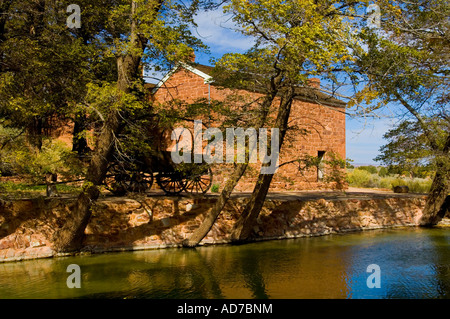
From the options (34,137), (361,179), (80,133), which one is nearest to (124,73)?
(80,133)

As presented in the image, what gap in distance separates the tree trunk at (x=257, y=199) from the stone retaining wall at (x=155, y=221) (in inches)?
15.9

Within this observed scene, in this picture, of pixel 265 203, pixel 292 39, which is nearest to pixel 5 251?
pixel 265 203

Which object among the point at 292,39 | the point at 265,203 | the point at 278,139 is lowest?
the point at 265,203

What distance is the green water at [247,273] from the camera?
690 cm

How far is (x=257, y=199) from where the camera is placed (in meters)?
10.6

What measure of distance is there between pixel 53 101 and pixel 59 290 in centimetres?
452

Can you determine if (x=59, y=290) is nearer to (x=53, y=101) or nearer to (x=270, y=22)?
(x=53, y=101)

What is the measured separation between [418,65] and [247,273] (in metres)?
8.47

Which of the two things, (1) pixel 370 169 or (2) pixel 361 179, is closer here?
(2) pixel 361 179

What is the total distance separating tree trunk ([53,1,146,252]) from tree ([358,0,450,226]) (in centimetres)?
497

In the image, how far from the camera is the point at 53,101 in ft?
30.9

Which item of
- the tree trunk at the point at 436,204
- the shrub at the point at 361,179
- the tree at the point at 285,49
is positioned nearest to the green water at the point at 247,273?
the tree at the point at 285,49

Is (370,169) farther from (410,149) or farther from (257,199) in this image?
(257,199)

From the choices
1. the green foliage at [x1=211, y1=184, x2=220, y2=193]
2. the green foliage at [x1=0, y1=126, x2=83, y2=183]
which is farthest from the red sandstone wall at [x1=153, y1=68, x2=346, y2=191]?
the green foliage at [x1=0, y1=126, x2=83, y2=183]
